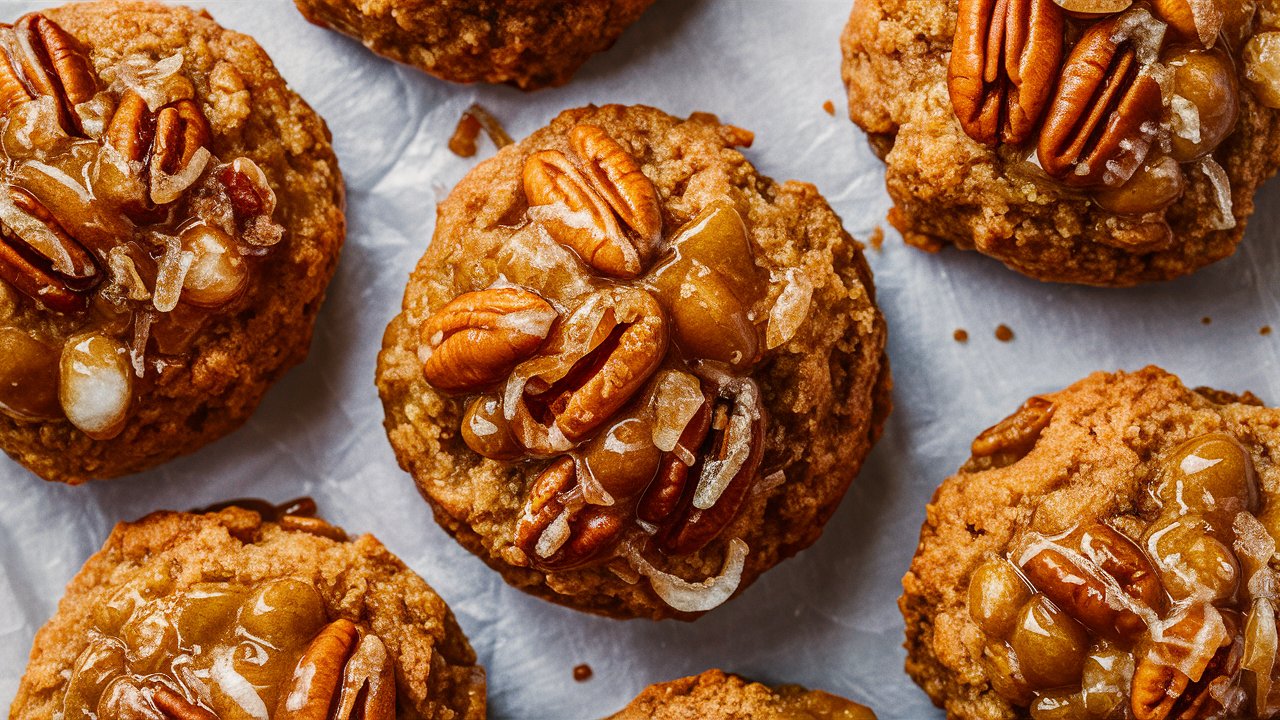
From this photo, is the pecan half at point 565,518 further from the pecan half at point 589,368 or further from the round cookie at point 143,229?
the round cookie at point 143,229

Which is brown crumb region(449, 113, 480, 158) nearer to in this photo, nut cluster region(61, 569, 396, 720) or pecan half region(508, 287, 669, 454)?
pecan half region(508, 287, 669, 454)

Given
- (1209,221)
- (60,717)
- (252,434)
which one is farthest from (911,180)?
(60,717)

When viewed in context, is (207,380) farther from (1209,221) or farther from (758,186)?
(1209,221)

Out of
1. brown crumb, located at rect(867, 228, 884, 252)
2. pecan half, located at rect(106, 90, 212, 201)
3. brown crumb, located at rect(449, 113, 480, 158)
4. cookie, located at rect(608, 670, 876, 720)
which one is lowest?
cookie, located at rect(608, 670, 876, 720)

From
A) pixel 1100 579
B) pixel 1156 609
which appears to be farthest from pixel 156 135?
pixel 1156 609

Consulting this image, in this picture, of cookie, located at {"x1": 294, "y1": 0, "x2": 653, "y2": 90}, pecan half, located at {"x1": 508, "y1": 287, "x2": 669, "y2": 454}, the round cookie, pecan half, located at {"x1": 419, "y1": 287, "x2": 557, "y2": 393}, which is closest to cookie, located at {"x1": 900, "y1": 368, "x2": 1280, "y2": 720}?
pecan half, located at {"x1": 508, "y1": 287, "x2": 669, "y2": 454}
